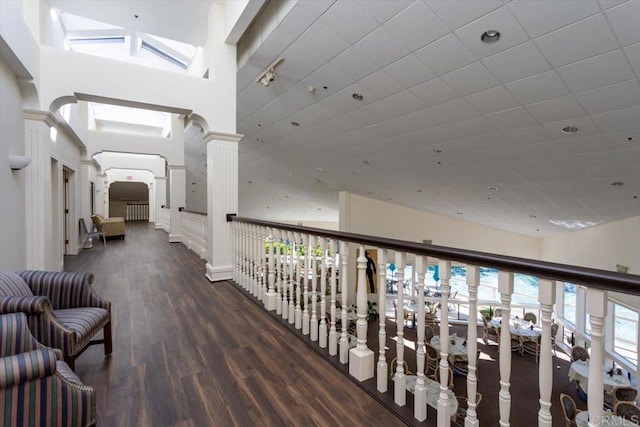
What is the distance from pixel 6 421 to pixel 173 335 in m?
1.50

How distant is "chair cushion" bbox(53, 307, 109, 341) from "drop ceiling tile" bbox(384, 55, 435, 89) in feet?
13.4

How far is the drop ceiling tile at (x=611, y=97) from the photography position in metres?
3.16

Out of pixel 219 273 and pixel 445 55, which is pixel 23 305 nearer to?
pixel 219 273

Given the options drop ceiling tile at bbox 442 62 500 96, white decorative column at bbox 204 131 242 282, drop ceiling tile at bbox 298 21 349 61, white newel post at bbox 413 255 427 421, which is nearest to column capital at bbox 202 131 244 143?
white decorative column at bbox 204 131 242 282

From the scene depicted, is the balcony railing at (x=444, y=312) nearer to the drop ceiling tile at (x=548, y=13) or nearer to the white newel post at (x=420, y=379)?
the white newel post at (x=420, y=379)

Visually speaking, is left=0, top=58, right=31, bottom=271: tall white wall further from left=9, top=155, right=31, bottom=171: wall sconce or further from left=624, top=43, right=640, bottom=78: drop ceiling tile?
left=624, top=43, right=640, bottom=78: drop ceiling tile

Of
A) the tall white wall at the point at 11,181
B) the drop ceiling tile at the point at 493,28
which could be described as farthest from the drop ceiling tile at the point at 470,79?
the tall white wall at the point at 11,181

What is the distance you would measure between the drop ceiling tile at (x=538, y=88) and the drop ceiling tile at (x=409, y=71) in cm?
99

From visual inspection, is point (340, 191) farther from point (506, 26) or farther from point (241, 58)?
point (506, 26)

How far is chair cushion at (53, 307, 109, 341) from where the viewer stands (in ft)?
6.05

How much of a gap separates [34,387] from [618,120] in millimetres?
5612

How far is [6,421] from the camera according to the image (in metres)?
1.12

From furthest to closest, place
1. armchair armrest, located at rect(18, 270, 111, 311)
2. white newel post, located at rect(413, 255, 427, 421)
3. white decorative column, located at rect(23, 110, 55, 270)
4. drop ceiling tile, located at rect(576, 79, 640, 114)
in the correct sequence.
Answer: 1. white decorative column, located at rect(23, 110, 55, 270)
2. drop ceiling tile, located at rect(576, 79, 640, 114)
3. armchair armrest, located at rect(18, 270, 111, 311)
4. white newel post, located at rect(413, 255, 427, 421)

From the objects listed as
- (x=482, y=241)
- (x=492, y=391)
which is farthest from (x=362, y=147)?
(x=482, y=241)
